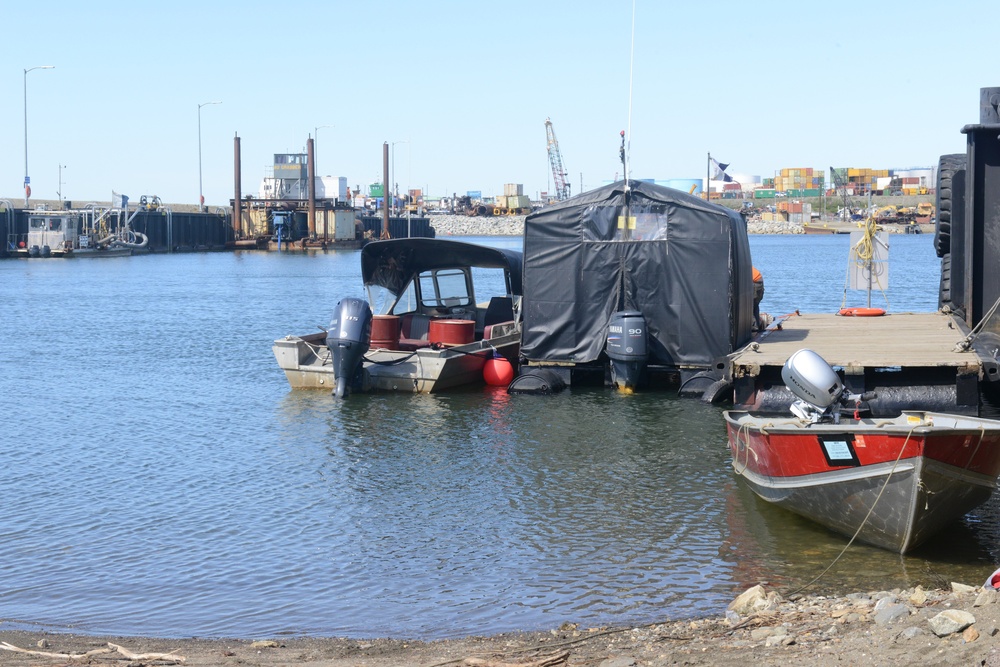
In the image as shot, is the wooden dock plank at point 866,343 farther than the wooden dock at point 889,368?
Yes

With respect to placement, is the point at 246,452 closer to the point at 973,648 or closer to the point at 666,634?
the point at 666,634

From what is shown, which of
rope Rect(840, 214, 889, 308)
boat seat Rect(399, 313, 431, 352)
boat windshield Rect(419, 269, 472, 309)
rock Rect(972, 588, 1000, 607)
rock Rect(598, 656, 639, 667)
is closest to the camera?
rock Rect(598, 656, 639, 667)

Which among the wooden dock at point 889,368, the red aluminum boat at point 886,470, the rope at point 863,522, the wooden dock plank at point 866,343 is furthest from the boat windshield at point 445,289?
the rope at point 863,522

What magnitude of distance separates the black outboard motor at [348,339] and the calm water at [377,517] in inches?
19.2

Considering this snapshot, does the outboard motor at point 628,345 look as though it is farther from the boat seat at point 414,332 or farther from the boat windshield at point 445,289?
the boat windshield at point 445,289

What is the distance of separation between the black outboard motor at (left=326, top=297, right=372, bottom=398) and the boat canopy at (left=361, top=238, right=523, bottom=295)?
8.99 feet

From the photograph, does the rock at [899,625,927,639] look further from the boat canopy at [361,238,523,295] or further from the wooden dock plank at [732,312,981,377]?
the boat canopy at [361,238,523,295]

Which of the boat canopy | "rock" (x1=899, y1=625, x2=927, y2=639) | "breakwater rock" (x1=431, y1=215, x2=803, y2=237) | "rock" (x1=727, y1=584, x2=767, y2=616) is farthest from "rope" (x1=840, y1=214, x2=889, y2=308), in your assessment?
"breakwater rock" (x1=431, y1=215, x2=803, y2=237)

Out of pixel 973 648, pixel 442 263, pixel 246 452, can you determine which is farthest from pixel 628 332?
pixel 973 648

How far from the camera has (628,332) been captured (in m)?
19.5

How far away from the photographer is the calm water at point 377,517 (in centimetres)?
961

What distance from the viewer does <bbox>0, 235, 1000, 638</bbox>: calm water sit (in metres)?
9.61

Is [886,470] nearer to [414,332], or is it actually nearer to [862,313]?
[862,313]

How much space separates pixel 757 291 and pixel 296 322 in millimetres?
18721
